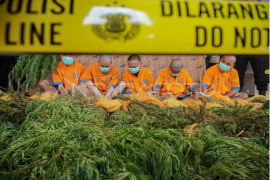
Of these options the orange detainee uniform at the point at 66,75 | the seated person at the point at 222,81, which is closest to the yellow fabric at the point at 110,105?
the orange detainee uniform at the point at 66,75

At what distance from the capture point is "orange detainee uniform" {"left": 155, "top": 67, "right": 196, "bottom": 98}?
493 cm

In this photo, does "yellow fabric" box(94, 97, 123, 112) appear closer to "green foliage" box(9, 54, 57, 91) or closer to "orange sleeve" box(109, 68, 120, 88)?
"green foliage" box(9, 54, 57, 91)

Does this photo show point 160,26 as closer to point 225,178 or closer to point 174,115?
point 225,178

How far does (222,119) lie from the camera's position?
2.04 meters

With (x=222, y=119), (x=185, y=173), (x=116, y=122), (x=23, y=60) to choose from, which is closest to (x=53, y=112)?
(x=116, y=122)

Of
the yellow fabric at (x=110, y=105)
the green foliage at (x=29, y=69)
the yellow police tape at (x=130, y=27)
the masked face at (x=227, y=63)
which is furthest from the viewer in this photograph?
the masked face at (x=227, y=63)

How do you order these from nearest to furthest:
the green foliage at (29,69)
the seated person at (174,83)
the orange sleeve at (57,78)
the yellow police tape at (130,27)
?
1. the yellow police tape at (130,27)
2. the green foliage at (29,69)
3. the orange sleeve at (57,78)
4. the seated person at (174,83)

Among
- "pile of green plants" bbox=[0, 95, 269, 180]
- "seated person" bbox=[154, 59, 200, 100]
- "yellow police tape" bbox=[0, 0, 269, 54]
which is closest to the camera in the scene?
"yellow police tape" bbox=[0, 0, 269, 54]

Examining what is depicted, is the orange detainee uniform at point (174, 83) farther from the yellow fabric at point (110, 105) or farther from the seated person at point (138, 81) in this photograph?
the yellow fabric at point (110, 105)

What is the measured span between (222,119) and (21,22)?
6.48ft

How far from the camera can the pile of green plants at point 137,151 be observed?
132 centimetres

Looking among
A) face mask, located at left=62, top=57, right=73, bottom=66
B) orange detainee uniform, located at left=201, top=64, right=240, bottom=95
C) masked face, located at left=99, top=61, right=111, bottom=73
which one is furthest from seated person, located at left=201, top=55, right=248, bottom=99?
face mask, located at left=62, top=57, right=73, bottom=66

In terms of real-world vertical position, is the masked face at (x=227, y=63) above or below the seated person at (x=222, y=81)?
above

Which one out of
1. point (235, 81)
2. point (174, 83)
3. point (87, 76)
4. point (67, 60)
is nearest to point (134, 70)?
point (174, 83)
